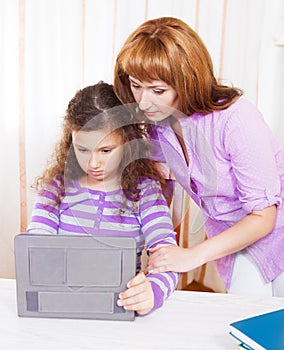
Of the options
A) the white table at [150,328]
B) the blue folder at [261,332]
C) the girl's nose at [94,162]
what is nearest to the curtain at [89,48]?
the girl's nose at [94,162]

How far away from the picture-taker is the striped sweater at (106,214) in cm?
118

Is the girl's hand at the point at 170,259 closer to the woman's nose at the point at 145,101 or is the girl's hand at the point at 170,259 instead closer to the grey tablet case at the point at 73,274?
the grey tablet case at the point at 73,274

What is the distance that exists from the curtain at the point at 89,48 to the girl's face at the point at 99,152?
37.5 inches

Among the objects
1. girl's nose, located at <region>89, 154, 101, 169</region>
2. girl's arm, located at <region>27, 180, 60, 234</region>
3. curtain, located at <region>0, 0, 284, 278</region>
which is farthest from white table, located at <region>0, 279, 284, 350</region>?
curtain, located at <region>0, 0, 284, 278</region>

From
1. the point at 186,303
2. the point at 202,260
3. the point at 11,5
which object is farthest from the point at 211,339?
the point at 11,5

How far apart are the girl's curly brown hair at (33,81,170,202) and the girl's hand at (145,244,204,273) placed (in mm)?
131

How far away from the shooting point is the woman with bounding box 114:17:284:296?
111 cm

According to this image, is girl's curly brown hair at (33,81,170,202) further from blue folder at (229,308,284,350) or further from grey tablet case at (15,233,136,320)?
blue folder at (229,308,284,350)

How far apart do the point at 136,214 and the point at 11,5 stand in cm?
113

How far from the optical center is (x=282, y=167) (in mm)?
1360

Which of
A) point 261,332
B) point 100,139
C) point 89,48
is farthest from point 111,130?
point 89,48

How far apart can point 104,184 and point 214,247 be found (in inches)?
10.2

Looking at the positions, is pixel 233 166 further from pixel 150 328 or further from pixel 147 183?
pixel 150 328

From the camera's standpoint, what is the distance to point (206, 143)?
1229 millimetres
